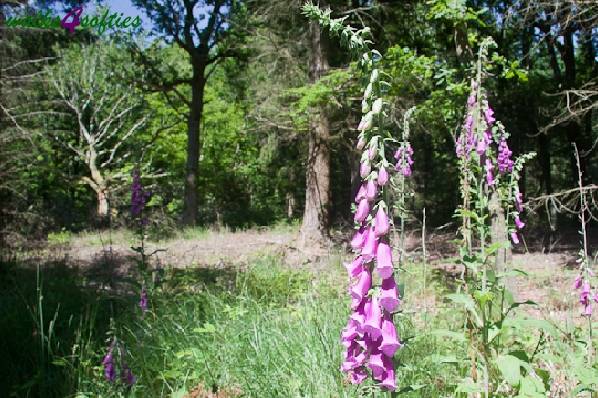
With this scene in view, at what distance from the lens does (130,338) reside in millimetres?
4289

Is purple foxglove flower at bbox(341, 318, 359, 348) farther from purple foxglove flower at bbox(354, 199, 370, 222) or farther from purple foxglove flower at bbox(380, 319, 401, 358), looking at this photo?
purple foxglove flower at bbox(354, 199, 370, 222)

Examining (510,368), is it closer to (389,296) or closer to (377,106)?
(389,296)

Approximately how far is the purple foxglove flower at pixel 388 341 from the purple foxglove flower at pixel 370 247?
0.69 feet

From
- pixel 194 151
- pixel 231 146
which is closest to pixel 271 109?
pixel 194 151

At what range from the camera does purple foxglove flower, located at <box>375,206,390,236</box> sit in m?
1.51

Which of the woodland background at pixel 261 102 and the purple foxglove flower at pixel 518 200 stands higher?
the woodland background at pixel 261 102

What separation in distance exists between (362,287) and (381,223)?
0.73 ft

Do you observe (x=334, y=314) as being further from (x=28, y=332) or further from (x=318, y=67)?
(x=318, y=67)

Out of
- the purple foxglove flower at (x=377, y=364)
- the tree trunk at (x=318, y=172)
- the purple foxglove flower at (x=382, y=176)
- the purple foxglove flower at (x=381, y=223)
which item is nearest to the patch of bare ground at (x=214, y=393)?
A: the purple foxglove flower at (x=377, y=364)

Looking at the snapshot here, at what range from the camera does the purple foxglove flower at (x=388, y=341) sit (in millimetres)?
1513

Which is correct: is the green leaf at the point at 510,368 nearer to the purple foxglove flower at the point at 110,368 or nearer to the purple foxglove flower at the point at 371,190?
the purple foxglove flower at the point at 371,190

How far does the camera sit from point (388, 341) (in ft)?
4.98

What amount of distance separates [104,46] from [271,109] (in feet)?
39.7

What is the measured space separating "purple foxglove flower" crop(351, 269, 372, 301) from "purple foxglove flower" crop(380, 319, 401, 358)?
0.36ft
